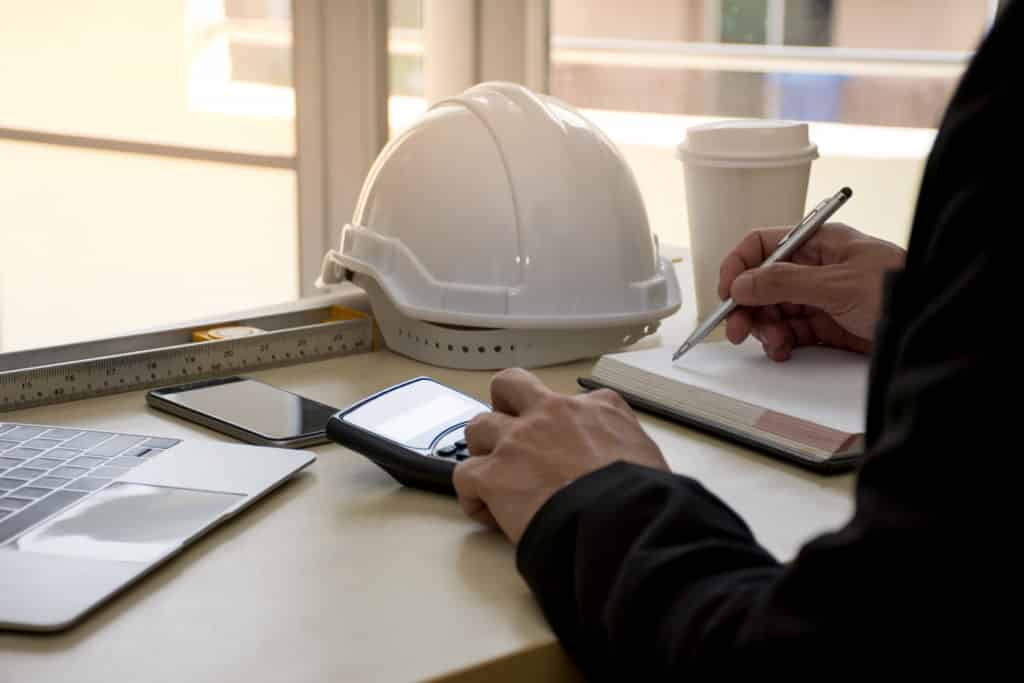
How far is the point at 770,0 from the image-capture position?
8.93ft

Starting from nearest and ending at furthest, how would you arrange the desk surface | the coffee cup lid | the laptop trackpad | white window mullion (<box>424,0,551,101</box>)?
1. the desk surface
2. the laptop trackpad
3. the coffee cup lid
4. white window mullion (<box>424,0,551,101</box>)

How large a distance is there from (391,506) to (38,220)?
1966 mm

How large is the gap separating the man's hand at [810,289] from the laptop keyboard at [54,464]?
502mm

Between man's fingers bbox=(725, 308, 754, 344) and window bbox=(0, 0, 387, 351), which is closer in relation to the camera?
man's fingers bbox=(725, 308, 754, 344)

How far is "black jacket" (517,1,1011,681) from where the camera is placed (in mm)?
390

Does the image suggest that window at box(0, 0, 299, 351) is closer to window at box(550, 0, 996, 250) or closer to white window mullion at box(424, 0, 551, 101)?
white window mullion at box(424, 0, 551, 101)

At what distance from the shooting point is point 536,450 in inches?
28.1

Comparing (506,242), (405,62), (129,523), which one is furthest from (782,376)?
(405,62)

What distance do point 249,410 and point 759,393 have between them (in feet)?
1.34

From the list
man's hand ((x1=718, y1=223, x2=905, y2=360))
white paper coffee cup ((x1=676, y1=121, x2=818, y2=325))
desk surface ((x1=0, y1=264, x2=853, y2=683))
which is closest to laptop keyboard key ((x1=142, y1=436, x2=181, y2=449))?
desk surface ((x1=0, y1=264, x2=853, y2=683))

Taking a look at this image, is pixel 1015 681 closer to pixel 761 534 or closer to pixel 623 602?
pixel 623 602

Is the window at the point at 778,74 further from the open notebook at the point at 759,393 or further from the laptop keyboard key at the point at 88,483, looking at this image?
the laptop keyboard key at the point at 88,483

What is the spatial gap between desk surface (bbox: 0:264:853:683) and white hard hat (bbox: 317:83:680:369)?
0.24 metres

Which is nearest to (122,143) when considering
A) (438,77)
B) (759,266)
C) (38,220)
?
(38,220)
